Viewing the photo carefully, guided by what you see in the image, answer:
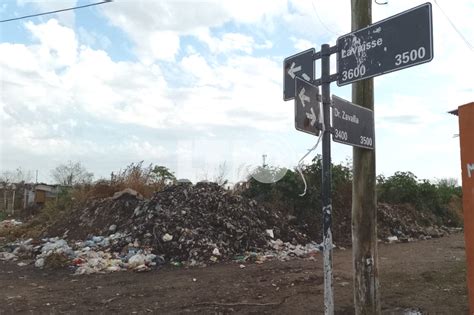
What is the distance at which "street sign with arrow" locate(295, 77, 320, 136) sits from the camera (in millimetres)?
3635

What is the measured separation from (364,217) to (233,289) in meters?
3.65

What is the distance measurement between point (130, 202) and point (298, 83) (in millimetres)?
11070

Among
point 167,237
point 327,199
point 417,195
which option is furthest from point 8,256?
point 417,195

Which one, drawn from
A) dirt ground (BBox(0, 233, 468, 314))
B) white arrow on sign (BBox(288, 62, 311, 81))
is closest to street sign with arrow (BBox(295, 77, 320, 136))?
white arrow on sign (BBox(288, 62, 311, 81))

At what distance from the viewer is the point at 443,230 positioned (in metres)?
18.0

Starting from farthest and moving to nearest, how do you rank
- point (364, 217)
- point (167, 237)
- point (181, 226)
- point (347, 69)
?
point (181, 226), point (167, 237), point (364, 217), point (347, 69)

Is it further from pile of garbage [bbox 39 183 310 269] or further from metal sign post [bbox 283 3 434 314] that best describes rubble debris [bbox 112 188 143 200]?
metal sign post [bbox 283 3 434 314]

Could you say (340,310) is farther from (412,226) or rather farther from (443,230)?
(443,230)

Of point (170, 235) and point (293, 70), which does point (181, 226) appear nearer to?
point (170, 235)

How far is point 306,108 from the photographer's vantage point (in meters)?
3.70

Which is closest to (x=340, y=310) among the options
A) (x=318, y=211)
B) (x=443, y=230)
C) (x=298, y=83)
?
(x=298, y=83)

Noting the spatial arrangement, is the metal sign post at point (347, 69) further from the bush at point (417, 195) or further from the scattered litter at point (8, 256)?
the bush at point (417, 195)

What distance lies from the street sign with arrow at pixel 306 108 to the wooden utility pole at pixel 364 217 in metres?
1.01

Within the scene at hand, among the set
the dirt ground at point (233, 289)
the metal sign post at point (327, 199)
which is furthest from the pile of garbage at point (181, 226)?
the metal sign post at point (327, 199)
